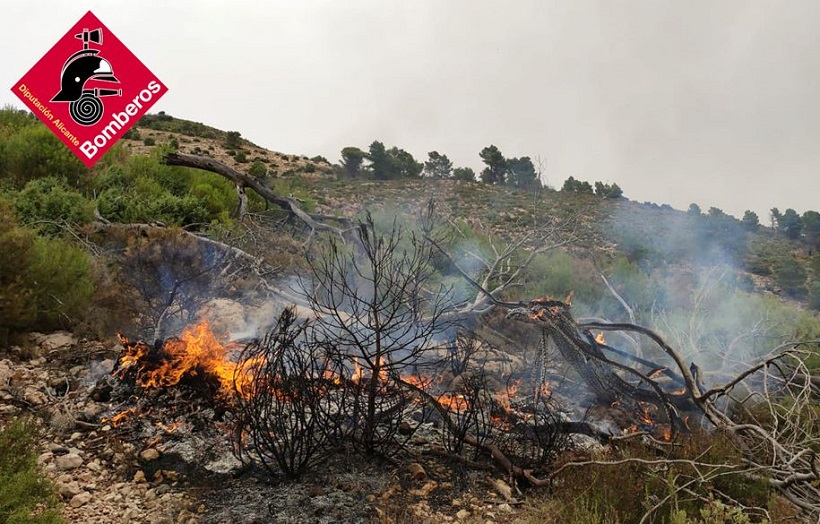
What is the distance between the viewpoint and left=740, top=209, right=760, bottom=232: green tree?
31.0m

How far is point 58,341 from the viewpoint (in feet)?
17.8

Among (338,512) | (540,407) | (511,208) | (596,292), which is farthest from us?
(511,208)

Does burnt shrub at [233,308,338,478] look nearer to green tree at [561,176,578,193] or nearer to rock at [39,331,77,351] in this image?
Answer: rock at [39,331,77,351]

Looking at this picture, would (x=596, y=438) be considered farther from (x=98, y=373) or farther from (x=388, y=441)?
(x=98, y=373)

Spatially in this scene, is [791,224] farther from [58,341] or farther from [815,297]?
[58,341]

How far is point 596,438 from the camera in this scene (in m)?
4.91

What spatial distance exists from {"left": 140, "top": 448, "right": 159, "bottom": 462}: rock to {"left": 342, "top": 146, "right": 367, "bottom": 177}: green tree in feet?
115

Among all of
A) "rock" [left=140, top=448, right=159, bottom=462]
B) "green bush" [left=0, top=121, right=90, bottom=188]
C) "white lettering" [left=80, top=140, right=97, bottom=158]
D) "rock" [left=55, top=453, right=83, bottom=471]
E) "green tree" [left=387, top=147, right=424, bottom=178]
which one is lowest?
"green bush" [left=0, top=121, right=90, bottom=188]

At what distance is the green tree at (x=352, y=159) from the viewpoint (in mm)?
38156

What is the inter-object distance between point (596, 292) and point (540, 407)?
6.32 metres

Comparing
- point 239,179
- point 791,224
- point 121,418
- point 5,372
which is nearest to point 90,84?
point 239,179

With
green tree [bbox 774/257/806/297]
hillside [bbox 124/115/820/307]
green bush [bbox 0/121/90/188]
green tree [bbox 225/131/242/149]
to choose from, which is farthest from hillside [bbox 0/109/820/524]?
green tree [bbox 225/131/242/149]

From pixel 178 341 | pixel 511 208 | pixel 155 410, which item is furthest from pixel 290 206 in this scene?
pixel 511 208

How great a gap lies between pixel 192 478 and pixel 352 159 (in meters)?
36.1
